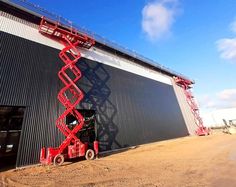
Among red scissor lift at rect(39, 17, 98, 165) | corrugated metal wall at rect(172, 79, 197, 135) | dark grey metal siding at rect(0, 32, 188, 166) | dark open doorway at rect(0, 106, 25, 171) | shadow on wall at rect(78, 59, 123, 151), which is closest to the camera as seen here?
red scissor lift at rect(39, 17, 98, 165)

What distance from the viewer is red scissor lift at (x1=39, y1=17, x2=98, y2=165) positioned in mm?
9612

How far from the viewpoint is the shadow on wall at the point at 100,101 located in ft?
46.1

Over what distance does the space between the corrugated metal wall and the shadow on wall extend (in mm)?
17065

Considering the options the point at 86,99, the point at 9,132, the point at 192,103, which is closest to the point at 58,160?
the point at 86,99

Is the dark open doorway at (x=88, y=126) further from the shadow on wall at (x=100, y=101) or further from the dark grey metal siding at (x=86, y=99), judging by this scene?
the dark grey metal siding at (x=86, y=99)

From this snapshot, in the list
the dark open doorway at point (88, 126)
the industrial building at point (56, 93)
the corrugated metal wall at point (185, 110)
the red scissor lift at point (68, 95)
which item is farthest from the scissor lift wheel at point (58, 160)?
the corrugated metal wall at point (185, 110)

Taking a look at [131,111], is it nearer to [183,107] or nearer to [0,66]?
[0,66]

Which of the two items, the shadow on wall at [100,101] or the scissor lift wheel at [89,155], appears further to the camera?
the shadow on wall at [100,101]

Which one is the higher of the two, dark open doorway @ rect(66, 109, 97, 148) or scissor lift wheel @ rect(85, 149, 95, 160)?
dark open doorway @ rect(66, 109, 97, 148)

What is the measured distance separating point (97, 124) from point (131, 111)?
5.12m

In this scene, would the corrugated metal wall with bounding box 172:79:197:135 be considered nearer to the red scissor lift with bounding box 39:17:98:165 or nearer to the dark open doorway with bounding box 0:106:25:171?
the red scissor lift with bounding box 39:17:98:165

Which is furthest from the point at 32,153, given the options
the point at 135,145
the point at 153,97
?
the point at 153,97

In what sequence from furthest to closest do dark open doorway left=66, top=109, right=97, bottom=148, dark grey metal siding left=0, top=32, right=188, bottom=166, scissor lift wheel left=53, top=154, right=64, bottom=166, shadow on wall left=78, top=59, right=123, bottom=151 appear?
shadow on wall left=78, top=59, right=123, bottom=151 → dark open doorway left=66, top=109, right=97, bottom=148 → dark grey metal siding left=0, top=32, right=188, bottom=166 → scissor lift wheel left=53, top=154, right=64, bottom=166

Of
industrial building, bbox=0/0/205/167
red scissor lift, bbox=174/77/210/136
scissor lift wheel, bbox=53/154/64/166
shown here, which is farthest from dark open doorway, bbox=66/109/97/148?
red scissor lift, bbox=174/77/210/136
